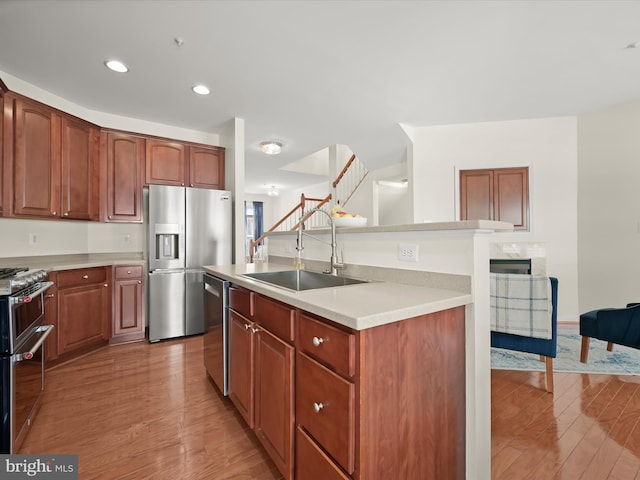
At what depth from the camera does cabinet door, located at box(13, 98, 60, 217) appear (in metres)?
2.57

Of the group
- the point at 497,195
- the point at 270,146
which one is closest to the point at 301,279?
the point at 270,146

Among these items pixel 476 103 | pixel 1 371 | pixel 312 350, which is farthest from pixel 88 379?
pixel 476 103

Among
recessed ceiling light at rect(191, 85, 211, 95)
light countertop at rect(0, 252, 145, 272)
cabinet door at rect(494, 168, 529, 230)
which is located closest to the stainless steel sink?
light countertop at rect(0, 252, 145, 272)

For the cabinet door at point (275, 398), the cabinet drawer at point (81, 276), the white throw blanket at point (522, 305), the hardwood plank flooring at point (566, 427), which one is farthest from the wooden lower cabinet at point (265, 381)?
the cabinet drawer at point (81, 276)

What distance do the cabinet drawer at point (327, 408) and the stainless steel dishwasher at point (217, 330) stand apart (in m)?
0.89

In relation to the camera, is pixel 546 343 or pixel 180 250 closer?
pixel 546 343

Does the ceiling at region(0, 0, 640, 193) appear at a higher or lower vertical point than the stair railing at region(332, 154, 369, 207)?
higher

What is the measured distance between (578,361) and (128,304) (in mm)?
4463

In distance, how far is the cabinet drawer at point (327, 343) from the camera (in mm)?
935

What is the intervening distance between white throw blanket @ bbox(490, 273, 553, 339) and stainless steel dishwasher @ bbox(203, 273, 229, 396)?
6.29 feet

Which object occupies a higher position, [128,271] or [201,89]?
[201,89]

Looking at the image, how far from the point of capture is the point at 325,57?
2559 mm

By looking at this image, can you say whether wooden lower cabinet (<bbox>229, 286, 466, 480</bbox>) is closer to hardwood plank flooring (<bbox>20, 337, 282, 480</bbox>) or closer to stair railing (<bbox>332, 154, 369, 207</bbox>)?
hardwood plank flooring (<bbox>20, 337, 282, 480</bbox>)

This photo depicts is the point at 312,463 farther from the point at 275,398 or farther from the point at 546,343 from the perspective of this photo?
the point at 546,343
